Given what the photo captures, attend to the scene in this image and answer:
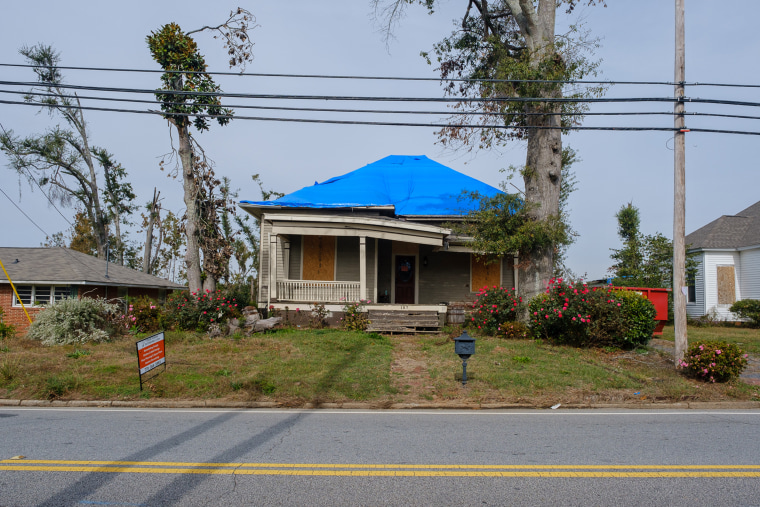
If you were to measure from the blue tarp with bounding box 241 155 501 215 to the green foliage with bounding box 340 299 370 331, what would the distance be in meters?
4.01

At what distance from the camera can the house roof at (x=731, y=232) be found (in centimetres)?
2425

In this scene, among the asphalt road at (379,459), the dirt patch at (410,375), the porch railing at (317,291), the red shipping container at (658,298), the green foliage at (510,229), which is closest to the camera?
the asphalt road at (379,459)

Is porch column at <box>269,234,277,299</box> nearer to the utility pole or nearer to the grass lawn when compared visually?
the grass lawn

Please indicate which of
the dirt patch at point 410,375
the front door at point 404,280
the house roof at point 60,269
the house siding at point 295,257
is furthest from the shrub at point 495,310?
the house roof at point 60,269

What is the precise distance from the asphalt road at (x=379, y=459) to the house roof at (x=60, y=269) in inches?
486

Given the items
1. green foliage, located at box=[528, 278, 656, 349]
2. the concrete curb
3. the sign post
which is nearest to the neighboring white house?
green foliage, located at box=[528, 278, 656, 349]

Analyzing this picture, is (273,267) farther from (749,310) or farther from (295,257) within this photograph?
(749,310)

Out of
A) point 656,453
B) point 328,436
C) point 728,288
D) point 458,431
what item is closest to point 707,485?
point 656,453

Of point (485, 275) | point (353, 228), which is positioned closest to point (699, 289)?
point (485, 275)

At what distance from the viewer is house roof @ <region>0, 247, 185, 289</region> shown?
62.4 feet

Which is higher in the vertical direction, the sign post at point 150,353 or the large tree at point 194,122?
the large tree at point 194,122

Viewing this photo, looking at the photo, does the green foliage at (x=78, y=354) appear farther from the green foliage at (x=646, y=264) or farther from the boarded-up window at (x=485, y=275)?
the green foliage at (x=646, y=264)

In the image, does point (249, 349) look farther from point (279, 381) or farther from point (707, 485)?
point (707, 485)

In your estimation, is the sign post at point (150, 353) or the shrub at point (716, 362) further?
the shrub at point (716, 362)
